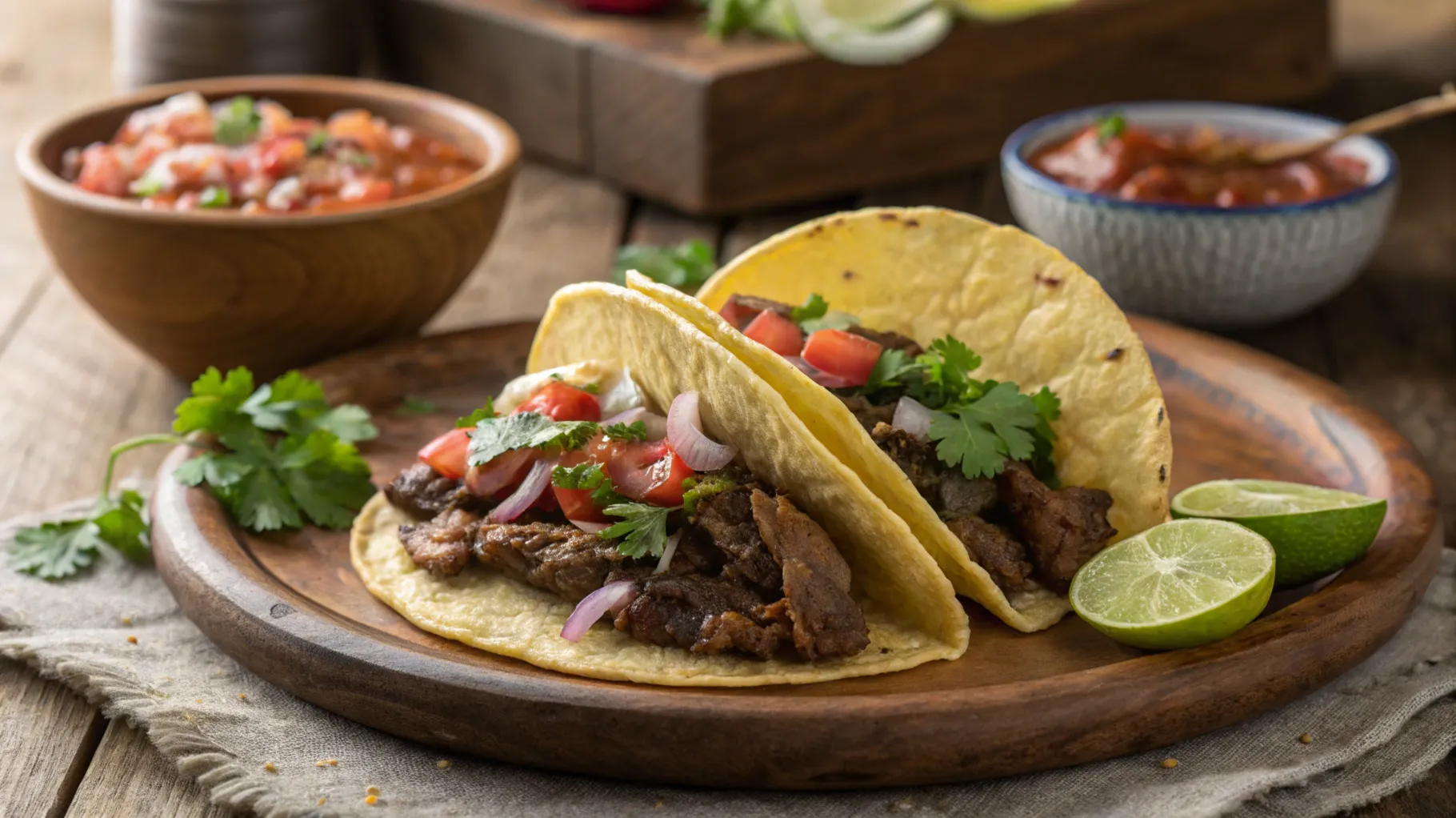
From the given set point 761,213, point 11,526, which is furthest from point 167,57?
point 11,526

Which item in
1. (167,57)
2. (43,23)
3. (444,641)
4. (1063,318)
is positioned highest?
(1063,318)

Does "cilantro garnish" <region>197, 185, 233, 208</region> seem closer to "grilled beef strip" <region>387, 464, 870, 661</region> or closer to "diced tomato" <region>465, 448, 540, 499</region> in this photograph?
"diced tomato" <region>465, 448, 540, 499</region>

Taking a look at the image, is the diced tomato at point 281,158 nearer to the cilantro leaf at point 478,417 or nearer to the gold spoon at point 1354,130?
the cilantro leaf at point 478,417

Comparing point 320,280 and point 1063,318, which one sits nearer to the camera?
point 1063,318

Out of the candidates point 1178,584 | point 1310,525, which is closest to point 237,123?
point 1178,584

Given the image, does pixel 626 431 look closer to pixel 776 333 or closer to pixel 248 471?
pixel 776 333

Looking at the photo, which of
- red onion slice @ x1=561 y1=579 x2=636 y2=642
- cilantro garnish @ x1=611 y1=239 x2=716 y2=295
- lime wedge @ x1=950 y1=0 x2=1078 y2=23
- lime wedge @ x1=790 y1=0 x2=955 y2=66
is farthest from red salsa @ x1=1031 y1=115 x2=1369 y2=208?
red onion slice @ x1=561 y1=579 x2=636 y2=642

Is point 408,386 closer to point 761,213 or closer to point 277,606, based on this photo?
point 277,606

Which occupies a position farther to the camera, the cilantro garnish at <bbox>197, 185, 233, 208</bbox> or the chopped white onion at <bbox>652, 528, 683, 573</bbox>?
the cilantro garnish at <bbox>197, 185, 233, 208</bbox>
